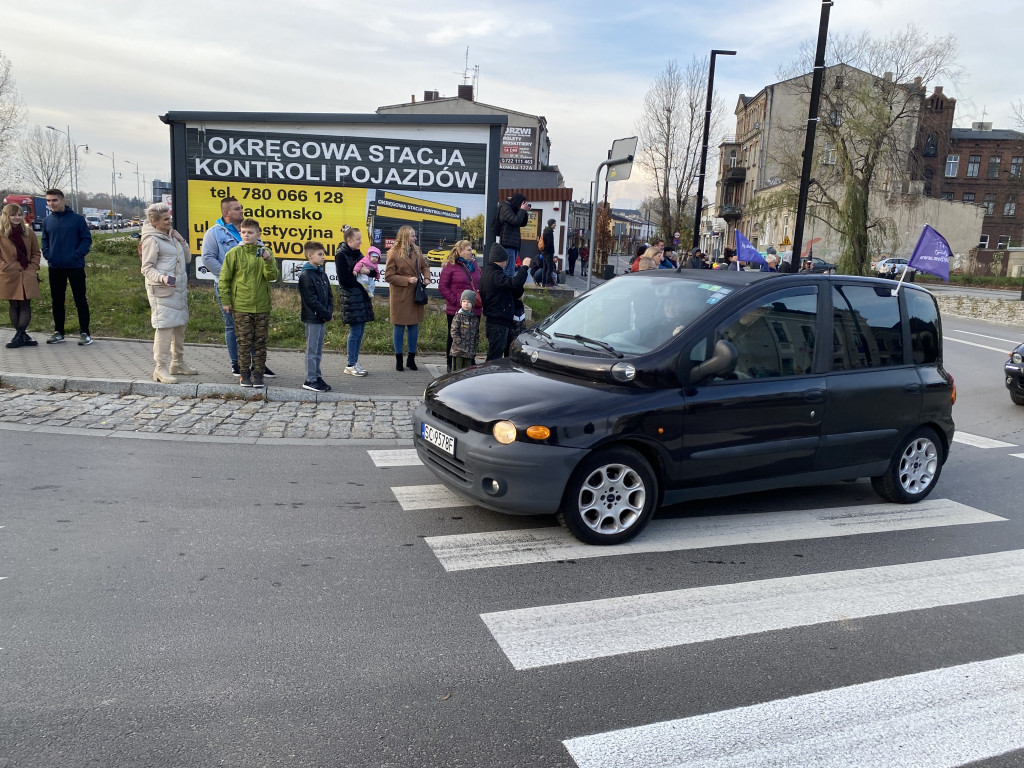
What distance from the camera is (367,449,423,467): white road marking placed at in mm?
6695

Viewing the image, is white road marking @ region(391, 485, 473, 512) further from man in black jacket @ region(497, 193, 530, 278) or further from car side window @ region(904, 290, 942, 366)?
man in black jacket @ region(497, 193, 530, 278)

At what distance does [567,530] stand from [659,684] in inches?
74.0

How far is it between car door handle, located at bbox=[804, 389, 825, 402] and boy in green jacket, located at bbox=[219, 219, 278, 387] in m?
5.74

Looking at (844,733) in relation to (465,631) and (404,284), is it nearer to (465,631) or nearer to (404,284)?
(465,631)

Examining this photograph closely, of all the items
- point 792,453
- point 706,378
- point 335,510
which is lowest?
point 335,510

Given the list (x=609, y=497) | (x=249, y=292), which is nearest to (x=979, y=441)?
(x=609, y=497)

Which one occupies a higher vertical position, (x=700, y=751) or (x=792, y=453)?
(x=792, y=453)

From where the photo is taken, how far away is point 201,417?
786 cm

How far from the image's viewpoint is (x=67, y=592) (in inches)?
156

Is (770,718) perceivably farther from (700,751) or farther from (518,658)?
(518,658)

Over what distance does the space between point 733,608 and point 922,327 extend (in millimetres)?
3549

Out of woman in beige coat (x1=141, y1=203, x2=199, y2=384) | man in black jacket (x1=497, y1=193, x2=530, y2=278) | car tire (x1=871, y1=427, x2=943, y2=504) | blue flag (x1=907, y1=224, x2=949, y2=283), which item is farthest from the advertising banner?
car tire (x1=871, y1=427, x2=943, y2=504)

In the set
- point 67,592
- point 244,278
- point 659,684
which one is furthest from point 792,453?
point 244,278

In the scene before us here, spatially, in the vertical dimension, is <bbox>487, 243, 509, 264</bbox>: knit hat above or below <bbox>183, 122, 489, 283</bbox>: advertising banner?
below
